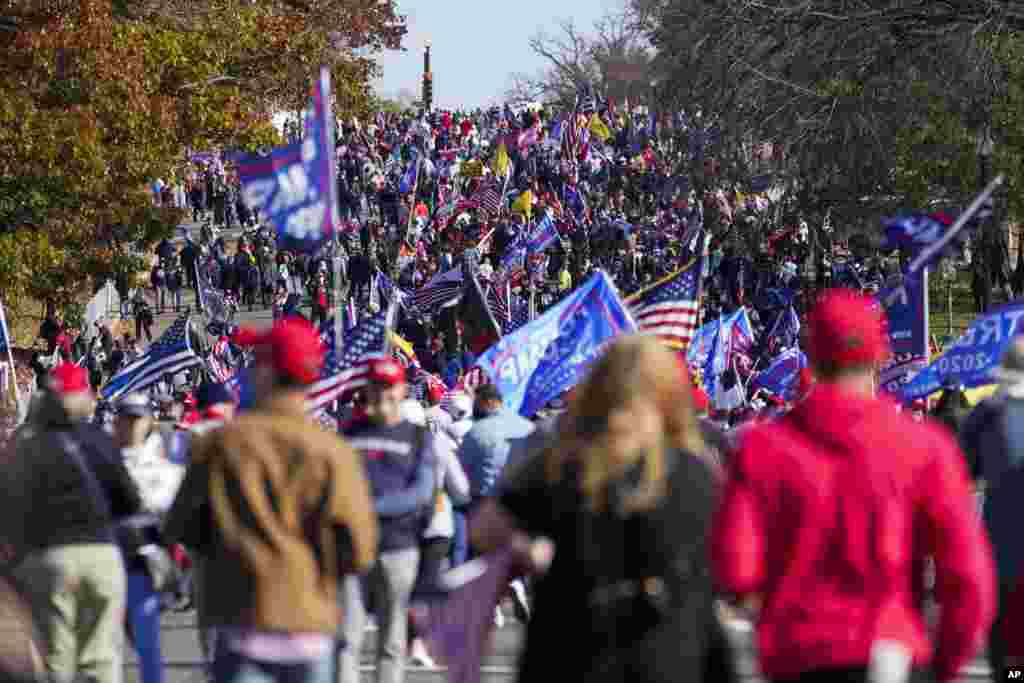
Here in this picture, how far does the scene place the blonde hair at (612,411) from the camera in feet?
17.1

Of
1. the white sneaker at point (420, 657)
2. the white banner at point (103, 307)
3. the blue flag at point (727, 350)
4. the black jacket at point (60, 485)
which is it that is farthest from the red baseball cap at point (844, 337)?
the white banner at point (103, 307)

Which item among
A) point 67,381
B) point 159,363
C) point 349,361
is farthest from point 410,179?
point 67,381

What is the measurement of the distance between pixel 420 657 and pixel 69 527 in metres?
3.55

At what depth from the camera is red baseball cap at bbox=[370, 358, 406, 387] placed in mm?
8883

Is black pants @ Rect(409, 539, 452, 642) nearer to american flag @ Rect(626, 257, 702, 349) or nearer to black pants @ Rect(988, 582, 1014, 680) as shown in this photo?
black pants @ Rect(988, 582, 1014, 680)

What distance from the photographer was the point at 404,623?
30.3 feet

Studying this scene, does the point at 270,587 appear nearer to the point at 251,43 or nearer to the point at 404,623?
the point at 404,623

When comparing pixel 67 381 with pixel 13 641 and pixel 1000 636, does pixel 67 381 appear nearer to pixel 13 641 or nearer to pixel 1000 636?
pixel 13 641

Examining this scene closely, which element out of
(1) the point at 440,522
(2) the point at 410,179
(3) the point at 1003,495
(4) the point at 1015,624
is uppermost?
(2) the point at 410,179

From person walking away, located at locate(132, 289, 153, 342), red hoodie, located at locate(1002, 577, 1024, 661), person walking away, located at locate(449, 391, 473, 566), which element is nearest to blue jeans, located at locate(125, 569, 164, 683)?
person walking away, located at locate(449, 391, 473, 566)

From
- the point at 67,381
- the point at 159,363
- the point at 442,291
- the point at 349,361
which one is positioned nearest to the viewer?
the point at 67,381

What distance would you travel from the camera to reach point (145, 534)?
361 inches

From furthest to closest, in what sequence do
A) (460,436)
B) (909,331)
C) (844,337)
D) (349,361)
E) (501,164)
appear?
(501,164), (909,331), (460,436), (349,361), (844,337)

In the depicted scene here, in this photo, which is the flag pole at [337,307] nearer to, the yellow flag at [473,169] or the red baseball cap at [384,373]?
the red baseball cap at [384,373]
